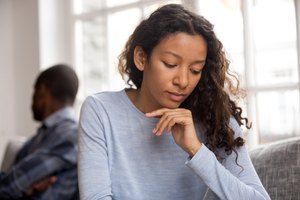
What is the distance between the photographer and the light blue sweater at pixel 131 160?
131cm

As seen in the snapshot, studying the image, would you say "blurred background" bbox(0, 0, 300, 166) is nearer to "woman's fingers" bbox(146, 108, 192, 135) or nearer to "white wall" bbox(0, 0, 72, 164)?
"white wall" bbox(0, 0, 72, 164)

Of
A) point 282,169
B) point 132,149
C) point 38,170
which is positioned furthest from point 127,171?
point 38,170

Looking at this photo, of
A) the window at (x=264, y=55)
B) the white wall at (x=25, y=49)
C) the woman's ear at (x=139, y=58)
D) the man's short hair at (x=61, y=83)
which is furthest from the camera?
the white wall at (x=25, y=49)

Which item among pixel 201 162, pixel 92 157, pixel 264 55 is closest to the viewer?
pixel 201 162

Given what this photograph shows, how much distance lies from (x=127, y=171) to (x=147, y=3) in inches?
68.7

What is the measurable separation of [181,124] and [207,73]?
194 millimetres

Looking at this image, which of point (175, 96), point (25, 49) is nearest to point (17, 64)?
point (25, 49)

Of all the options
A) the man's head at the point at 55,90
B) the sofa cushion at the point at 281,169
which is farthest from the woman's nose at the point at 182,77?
the man's head at the point at 55,90

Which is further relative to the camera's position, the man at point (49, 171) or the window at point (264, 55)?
the man at point (49, 171)

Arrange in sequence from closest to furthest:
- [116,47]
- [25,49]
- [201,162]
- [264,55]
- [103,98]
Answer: [201,162] < [103,98] < [264,55] < [116,47] < [25,49]

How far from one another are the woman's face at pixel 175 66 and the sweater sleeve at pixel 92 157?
208mm

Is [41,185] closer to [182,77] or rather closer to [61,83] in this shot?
[61,83]

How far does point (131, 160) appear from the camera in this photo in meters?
1.39

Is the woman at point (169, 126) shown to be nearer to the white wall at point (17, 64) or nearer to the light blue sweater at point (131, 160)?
the light blue sweater at point (131, 160)
